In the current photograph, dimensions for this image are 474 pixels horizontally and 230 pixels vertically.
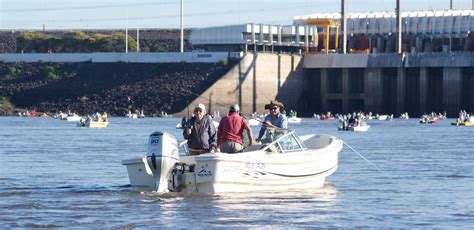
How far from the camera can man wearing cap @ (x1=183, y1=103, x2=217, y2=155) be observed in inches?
1260

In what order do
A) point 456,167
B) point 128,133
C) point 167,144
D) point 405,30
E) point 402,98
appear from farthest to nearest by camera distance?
point 405,30
point 402,98
point 128,133
point 456,167
point 167,144

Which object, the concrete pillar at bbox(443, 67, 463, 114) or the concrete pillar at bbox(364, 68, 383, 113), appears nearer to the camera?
the concrete pillar at bbox(443, 67, 463, 114)

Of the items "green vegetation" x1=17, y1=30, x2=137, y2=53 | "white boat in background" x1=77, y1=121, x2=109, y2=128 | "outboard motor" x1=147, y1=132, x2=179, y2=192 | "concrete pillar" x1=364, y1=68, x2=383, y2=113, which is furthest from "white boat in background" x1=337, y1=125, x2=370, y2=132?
"green vegetation" x1=17, y1=30, x2=137, y2=53

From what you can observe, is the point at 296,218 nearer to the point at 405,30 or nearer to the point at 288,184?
the point at 288,184

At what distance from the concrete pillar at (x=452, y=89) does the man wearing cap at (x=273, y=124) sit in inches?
3898

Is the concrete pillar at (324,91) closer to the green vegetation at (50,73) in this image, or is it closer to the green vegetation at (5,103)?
the green vegetation at (50,73)

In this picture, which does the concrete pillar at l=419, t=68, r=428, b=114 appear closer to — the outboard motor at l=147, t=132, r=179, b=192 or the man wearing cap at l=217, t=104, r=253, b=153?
the man wearing cap at l=217, t=104, r=253, b=153

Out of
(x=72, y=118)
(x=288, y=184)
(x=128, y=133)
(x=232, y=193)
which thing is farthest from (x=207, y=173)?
(x=72, y=118)

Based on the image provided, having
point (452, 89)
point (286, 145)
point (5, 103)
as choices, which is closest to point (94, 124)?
point (5, 103)

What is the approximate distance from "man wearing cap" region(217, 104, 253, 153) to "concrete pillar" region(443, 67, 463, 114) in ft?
332

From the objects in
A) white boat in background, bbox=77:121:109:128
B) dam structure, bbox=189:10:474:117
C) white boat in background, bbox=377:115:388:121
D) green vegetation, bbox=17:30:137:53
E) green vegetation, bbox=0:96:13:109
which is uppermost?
green vegetation, bbox=17:30:137:53

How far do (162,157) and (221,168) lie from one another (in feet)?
4.52

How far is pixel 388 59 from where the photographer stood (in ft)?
447

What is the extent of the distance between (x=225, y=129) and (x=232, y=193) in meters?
1.76
